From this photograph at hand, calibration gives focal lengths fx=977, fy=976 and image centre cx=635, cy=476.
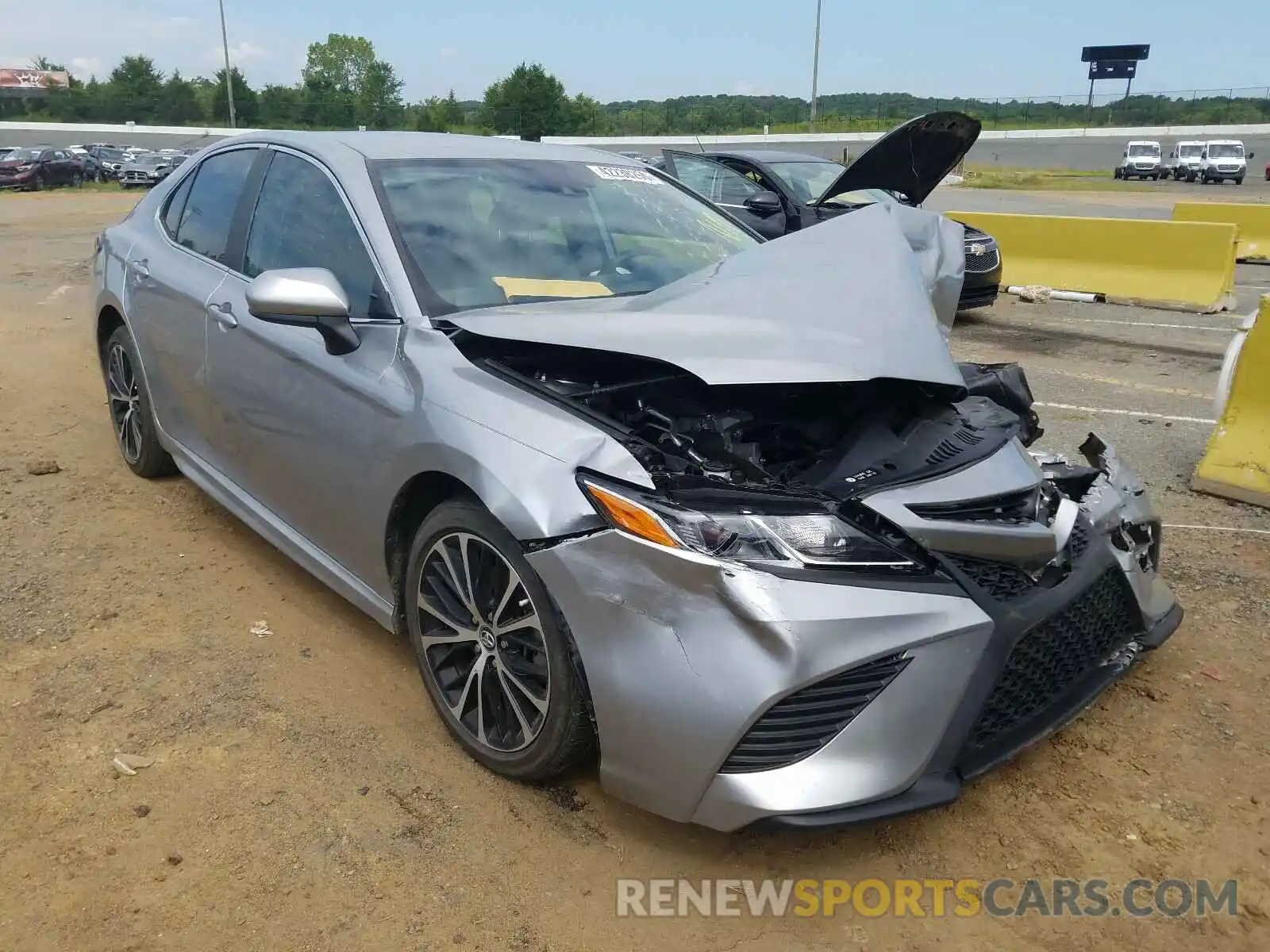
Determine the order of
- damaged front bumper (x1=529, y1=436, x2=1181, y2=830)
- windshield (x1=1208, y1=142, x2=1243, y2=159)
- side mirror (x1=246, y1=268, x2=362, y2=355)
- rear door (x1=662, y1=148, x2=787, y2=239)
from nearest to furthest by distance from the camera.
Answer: damaged front bumper (x1=529, y1=436, x2=1181, y2=830), side mirror (x1=246, y1=268, x2=362, y2=355), rear door (x1=662, y1=148, x2=787, y2=239), windshield (x1=1208, y1=142, x2=1243, y2=159)

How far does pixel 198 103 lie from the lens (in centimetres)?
5906

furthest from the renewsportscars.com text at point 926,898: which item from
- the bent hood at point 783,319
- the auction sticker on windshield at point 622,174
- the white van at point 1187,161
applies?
the white van at point 1187,161

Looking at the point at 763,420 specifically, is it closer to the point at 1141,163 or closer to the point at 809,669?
the point at 809,669

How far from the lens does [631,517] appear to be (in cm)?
222

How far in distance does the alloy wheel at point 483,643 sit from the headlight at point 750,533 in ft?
1.30

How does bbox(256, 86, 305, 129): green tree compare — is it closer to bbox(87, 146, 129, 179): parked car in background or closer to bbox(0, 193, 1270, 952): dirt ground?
bbox(87, 146, 129, 179): parked car in background

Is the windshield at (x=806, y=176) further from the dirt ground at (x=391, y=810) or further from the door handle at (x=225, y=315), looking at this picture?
the door handle at (x=225, y=315)

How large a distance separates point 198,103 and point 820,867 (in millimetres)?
66921

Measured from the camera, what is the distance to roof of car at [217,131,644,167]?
3.44m

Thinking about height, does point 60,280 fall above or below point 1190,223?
below

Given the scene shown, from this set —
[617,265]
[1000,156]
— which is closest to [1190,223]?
[617,265]

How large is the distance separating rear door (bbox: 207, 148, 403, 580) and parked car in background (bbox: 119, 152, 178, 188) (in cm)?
3272

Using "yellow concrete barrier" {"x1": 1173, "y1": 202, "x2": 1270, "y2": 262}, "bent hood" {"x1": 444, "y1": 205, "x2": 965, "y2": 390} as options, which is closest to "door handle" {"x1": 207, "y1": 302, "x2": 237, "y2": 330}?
"bent hood" {"x1": 444, "y1": 205, "x2": 965, "y2": 390}

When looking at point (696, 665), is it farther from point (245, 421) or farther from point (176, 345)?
point (176, 345)
